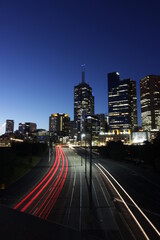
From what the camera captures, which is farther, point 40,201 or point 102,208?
point 40,201

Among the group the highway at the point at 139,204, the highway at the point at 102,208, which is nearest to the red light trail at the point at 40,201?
the highway at the point at 102,208

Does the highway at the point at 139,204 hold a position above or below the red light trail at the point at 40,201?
below

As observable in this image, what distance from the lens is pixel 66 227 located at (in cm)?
1953

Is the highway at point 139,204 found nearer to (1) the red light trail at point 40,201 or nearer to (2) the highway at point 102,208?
(2) the highway at point 102,208

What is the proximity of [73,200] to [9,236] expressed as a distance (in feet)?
44.4

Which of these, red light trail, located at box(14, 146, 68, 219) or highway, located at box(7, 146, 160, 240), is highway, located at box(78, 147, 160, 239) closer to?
highway, located at box(7, 146, 160, 240)

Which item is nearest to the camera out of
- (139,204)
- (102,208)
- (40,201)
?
(102,208)

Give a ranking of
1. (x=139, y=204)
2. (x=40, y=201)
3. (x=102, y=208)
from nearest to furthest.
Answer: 1. (x=102, y=208)
2. (x=139, y=204)
3. (x=40, y=201)

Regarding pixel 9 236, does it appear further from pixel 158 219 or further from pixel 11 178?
pixel 11 178

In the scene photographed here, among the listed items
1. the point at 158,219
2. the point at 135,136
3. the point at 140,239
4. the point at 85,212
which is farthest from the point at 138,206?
the point at 135,136

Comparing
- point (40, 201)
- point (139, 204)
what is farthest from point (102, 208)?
point (40, 201)

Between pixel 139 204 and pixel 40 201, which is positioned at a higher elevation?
pixel 40 201

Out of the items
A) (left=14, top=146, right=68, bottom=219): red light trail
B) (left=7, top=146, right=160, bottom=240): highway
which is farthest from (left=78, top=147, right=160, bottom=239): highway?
(left=14, top=146, right=68, bottom=219): red light trail

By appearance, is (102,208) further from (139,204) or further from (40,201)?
(40,201)
